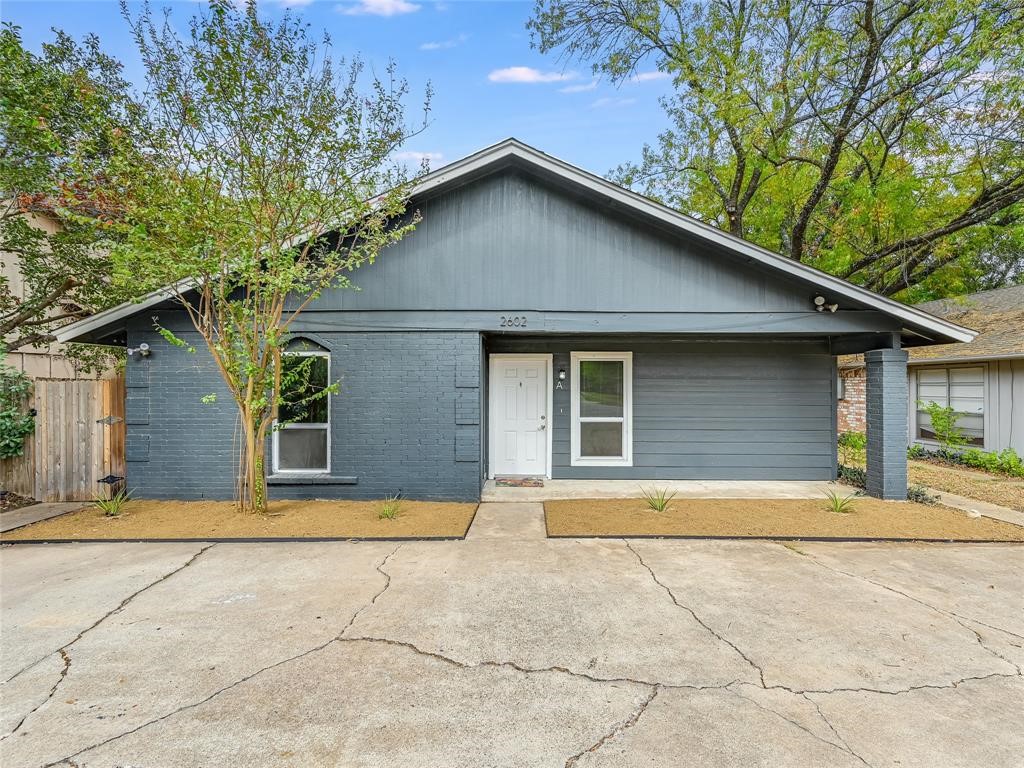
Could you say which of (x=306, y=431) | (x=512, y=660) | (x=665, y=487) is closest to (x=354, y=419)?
(x=306, y=431)

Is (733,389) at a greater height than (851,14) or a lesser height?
lesser

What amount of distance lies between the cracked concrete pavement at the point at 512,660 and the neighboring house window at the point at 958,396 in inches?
308

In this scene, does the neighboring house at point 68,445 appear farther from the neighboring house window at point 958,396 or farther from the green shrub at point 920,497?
the neighboring house window at point 958,396

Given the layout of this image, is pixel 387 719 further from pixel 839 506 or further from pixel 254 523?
pixel 839 506

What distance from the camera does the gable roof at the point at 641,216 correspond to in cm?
617

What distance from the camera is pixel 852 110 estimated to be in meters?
10.4

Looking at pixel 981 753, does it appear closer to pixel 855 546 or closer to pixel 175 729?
pixel 855 546

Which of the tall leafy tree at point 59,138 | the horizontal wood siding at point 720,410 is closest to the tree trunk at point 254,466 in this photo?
the tall leafy tree at point 59,138

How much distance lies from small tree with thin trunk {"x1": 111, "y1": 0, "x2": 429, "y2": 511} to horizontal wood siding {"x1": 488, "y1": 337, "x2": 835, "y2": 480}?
3.41m

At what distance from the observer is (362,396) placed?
6672 mm

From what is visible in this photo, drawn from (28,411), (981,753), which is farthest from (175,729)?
(28,411)

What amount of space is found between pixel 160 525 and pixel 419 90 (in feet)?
19.1

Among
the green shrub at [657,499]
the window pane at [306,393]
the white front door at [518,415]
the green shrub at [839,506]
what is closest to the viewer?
the green shrub at [839,506]

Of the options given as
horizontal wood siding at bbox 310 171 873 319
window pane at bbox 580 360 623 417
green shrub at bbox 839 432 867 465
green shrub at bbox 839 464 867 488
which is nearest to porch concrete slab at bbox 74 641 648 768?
horizontal wood siding at bbox 310 171 873 319
